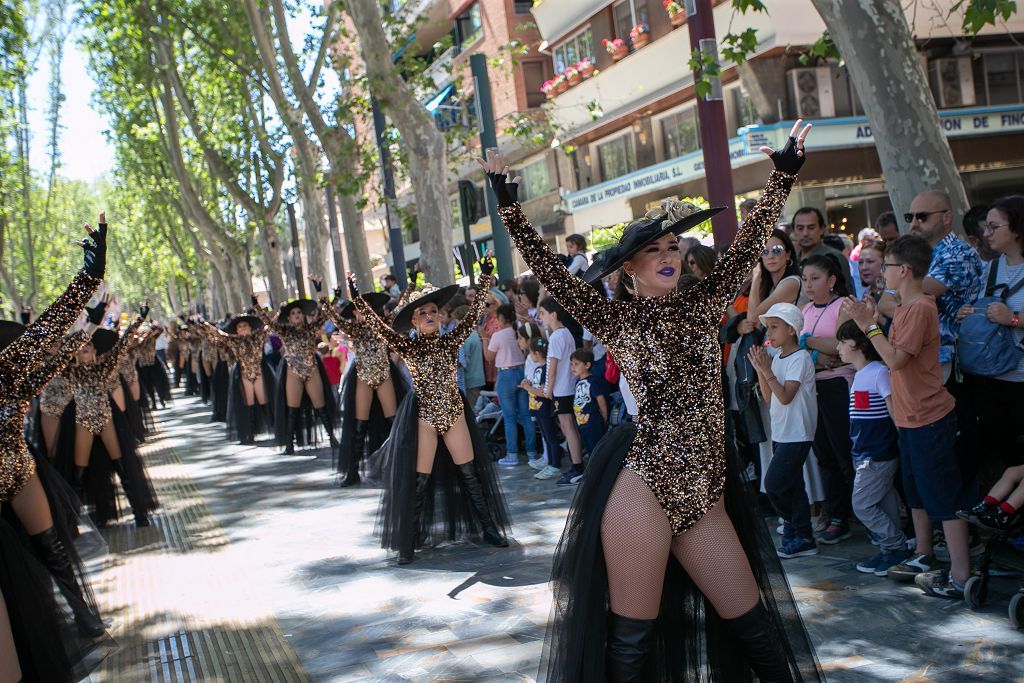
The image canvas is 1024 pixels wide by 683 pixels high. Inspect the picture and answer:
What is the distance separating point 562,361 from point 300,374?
5.39m

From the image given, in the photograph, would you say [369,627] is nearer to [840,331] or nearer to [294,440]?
[840,331]

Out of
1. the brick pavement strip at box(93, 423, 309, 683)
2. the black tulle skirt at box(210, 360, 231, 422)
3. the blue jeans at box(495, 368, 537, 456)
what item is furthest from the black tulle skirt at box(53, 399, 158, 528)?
the black tulle skirt at box(210, 360, 231, 422)

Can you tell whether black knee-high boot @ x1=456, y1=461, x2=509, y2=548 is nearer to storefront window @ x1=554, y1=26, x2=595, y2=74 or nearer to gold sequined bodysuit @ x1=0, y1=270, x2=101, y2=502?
gold sequined bodysuit @ x1=0, y1=270, x2=101, y2=502

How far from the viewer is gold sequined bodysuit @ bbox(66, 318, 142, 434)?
10414 millimetres

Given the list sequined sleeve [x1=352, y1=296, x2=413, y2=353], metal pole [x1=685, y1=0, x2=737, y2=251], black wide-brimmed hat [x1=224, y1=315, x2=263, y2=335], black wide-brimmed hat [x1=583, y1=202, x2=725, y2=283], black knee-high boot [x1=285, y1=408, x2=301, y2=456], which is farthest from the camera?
black wide-brimmed hat [x1=224, y1=315, x2=263, y2=335]

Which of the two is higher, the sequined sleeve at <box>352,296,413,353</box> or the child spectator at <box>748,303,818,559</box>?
the sequined sleeve at <box>352,296,413,353</box>

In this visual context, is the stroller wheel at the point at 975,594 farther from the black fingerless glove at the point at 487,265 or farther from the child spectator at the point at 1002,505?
the black fingerless glove at the point at 487,265

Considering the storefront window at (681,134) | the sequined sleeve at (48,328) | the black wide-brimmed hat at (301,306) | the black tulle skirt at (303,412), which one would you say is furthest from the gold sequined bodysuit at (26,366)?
the storefront window at (681,134)

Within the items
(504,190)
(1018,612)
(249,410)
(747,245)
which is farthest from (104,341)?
(1018,612)

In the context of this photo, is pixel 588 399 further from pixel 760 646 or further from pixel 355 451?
pixel 760 646

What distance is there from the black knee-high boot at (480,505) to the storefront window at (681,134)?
734 inches

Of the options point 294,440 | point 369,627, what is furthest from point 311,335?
point 369,627

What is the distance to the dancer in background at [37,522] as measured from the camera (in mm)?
5027

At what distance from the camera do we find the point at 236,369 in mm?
17625
